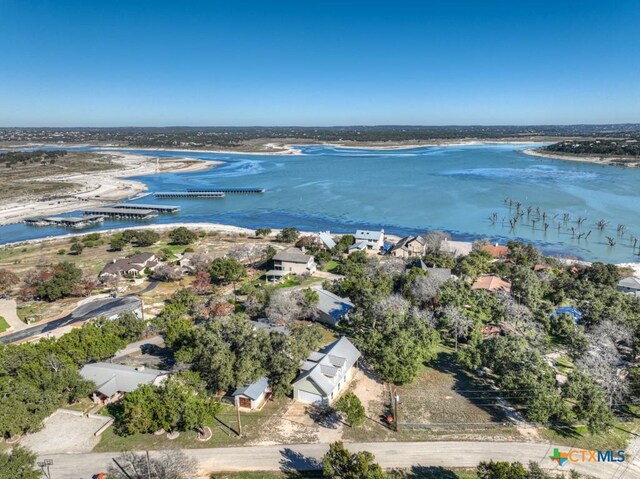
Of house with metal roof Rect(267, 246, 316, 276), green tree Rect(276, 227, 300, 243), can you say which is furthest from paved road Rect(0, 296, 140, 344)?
green tree Rect(276, 227, 300, 243)

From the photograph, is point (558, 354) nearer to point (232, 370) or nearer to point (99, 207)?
point (232, 370)

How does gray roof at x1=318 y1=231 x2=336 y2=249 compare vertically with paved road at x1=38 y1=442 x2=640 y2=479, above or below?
above

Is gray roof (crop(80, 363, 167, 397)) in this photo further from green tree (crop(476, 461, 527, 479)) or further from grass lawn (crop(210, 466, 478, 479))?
green tree (crop(476, 461, 527, 479))

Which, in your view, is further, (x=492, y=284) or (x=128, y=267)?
(x=128, y=267)

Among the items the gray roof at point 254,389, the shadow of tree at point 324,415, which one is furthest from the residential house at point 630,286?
the gray roof at point 254,389

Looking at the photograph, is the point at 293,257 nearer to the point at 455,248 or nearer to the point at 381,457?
the point at 455,248

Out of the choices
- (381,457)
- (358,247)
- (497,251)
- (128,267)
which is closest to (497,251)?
(497,251)
